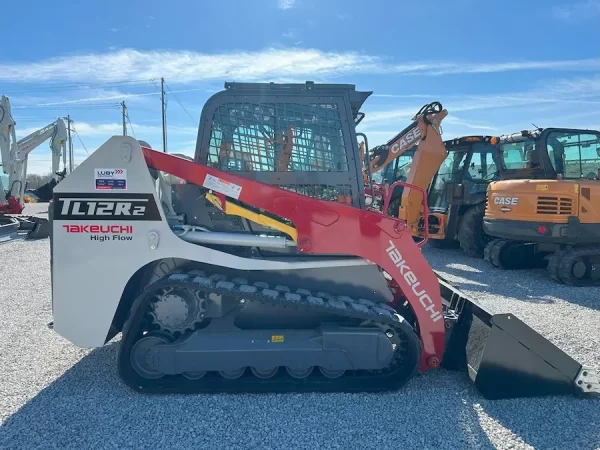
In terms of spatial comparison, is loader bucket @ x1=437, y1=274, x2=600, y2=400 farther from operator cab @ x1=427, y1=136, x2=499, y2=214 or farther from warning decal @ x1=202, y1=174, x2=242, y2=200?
operator cab @ x1=427, y1=136, x2=499, y2=214

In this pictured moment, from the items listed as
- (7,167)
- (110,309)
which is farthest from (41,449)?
(7,167)

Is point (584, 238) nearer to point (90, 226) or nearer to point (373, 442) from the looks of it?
point (373, 442)

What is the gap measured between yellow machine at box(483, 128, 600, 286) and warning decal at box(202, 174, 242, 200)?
5.75 meters

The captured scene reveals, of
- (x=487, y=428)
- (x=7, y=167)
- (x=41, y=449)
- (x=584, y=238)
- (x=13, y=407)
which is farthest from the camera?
(x=7, y=167)

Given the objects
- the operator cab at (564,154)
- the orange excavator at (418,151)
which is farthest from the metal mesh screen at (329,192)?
the operator cab at (564,154)

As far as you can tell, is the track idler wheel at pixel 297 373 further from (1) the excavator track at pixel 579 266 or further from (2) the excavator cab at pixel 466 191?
(2) the excavator cab at pixel 466 191

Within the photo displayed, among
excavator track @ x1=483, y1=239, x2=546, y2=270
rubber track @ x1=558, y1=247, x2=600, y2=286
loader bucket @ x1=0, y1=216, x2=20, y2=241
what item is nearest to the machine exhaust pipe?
rubber track @ x1=558, y1=247, x2=600, y2=286

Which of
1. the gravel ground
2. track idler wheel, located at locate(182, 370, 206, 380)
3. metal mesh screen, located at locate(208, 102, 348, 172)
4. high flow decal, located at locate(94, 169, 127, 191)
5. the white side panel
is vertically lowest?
the gravel ground

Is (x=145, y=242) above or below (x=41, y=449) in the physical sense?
above

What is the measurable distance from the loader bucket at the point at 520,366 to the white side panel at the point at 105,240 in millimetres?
1967

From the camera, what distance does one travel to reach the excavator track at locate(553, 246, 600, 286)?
7.38 m

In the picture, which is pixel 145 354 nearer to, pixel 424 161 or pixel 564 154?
pixel 424 161

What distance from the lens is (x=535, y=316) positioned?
225 inches

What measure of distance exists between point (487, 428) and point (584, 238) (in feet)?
17.9
